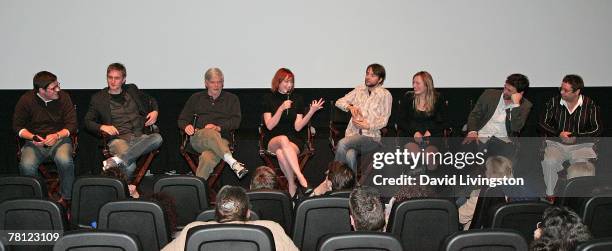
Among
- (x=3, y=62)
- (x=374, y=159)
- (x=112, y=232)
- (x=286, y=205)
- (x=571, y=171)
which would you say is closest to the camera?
(x=112, y=232)

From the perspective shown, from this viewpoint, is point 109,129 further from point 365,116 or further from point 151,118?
point 365,116

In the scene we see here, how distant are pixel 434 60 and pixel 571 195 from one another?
334cm

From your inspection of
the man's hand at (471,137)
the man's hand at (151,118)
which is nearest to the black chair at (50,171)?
the man's hand at (151,118)

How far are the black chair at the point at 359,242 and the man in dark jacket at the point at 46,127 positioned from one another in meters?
3.74

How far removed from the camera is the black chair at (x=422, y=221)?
377 centimetres

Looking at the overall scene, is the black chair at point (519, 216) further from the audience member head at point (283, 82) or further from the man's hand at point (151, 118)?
the man's hand at point (151, 118)

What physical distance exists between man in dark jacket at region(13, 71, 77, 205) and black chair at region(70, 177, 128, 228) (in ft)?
5.41

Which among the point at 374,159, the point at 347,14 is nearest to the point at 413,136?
the point at 374,159

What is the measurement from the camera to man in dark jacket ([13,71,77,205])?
614cm

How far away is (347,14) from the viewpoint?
7461 mm

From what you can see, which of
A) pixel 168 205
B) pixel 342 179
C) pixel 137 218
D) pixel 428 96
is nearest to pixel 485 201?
pixel 342 179

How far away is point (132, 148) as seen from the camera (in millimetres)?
6293

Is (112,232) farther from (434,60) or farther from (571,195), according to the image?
(434,60)

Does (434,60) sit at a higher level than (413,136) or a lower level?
higher
